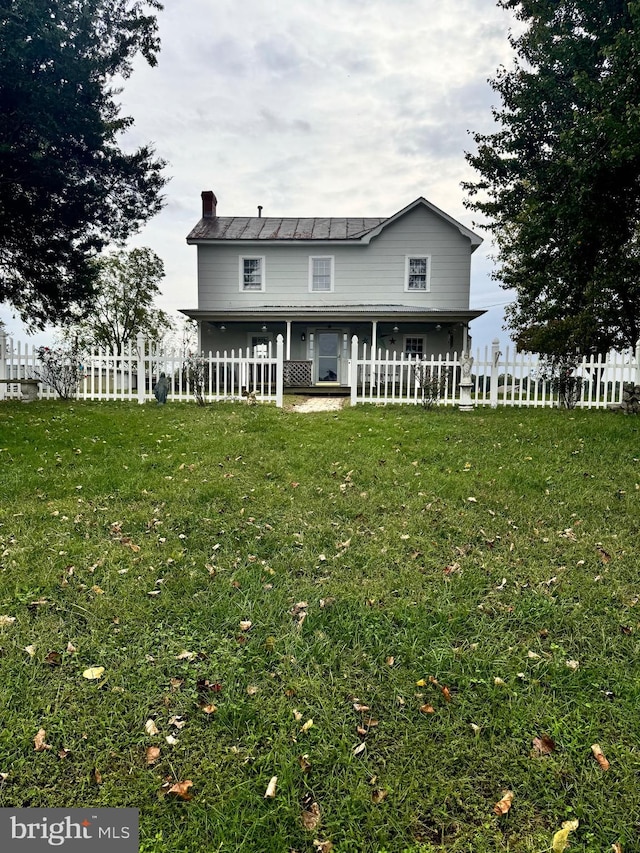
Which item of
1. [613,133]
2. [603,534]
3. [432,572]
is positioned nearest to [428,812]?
[432,572]

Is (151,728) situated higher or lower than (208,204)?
lower

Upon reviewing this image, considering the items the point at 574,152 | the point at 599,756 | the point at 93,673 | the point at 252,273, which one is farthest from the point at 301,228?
the point at 599,756

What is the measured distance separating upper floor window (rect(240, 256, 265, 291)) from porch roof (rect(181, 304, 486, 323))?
2162mm

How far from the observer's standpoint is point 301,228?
20.7 metres

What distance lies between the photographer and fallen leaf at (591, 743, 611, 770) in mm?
2150

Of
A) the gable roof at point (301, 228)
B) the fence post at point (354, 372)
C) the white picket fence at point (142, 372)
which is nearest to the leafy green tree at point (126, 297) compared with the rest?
the gable roof at point (301, 228)

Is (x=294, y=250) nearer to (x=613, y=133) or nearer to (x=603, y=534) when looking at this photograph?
(x=613, y=133)

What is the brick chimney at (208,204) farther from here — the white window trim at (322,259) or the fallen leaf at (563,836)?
the fallen leaf at (563,836)

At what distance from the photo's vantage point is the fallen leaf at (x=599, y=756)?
7.06ft

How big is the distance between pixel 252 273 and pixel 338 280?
11.9ft

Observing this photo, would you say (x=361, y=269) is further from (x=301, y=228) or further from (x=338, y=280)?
(x=301, y=228)

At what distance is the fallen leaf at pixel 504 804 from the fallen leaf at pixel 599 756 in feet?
1.55

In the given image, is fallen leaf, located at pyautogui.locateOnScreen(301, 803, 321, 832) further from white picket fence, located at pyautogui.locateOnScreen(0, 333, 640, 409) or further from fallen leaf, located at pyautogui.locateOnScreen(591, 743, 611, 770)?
white picket fence, located at pyautogui.locateOnScreen(0, 333, 640, 409)

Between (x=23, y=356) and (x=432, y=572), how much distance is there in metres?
13.3
